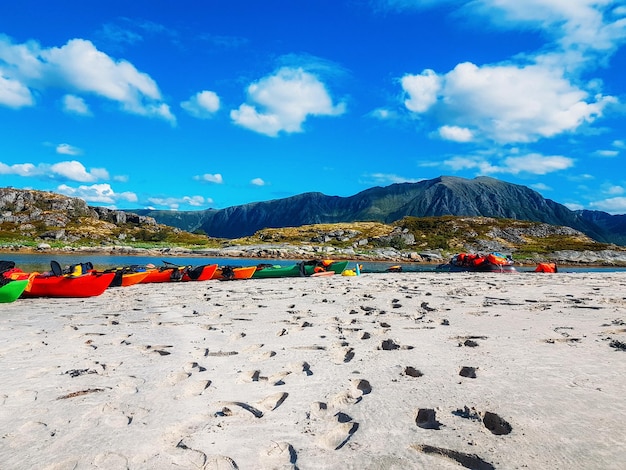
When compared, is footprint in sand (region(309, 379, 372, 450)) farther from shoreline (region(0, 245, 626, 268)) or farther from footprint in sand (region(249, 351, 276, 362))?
shoreline (region(0, 245, 626, 268))

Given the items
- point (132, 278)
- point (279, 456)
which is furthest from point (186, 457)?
point (132, 278)

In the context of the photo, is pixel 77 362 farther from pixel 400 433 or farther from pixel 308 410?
pixel 400 433

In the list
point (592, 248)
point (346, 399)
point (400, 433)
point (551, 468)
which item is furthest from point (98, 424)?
point (592, 248)

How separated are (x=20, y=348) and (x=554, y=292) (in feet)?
56.7

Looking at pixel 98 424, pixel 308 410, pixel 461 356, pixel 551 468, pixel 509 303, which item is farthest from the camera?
pixel 509 303

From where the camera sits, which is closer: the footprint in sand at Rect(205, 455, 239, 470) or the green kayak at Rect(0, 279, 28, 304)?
the footprint in sand at Rect(205, 455, 239, 470)

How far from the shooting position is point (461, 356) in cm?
678

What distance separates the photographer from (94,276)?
1711cm

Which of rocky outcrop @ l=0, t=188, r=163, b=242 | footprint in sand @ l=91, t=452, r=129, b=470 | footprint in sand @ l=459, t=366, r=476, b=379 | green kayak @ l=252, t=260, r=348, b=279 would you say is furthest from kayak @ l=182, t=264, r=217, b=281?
rocky outcrop @ l=0, t=188, r=163, b=242

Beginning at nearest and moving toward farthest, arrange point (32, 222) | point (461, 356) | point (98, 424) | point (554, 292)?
1. point (98, 424)
2. point (461, 356)
3. point (554, 292)
4. point (32, 222)

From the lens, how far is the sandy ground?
370cm

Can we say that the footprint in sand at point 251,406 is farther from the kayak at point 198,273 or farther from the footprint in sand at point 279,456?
the kayak at point 198,273

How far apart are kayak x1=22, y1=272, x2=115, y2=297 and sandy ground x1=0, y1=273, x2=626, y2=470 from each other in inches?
270

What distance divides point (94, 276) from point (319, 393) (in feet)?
49.7
